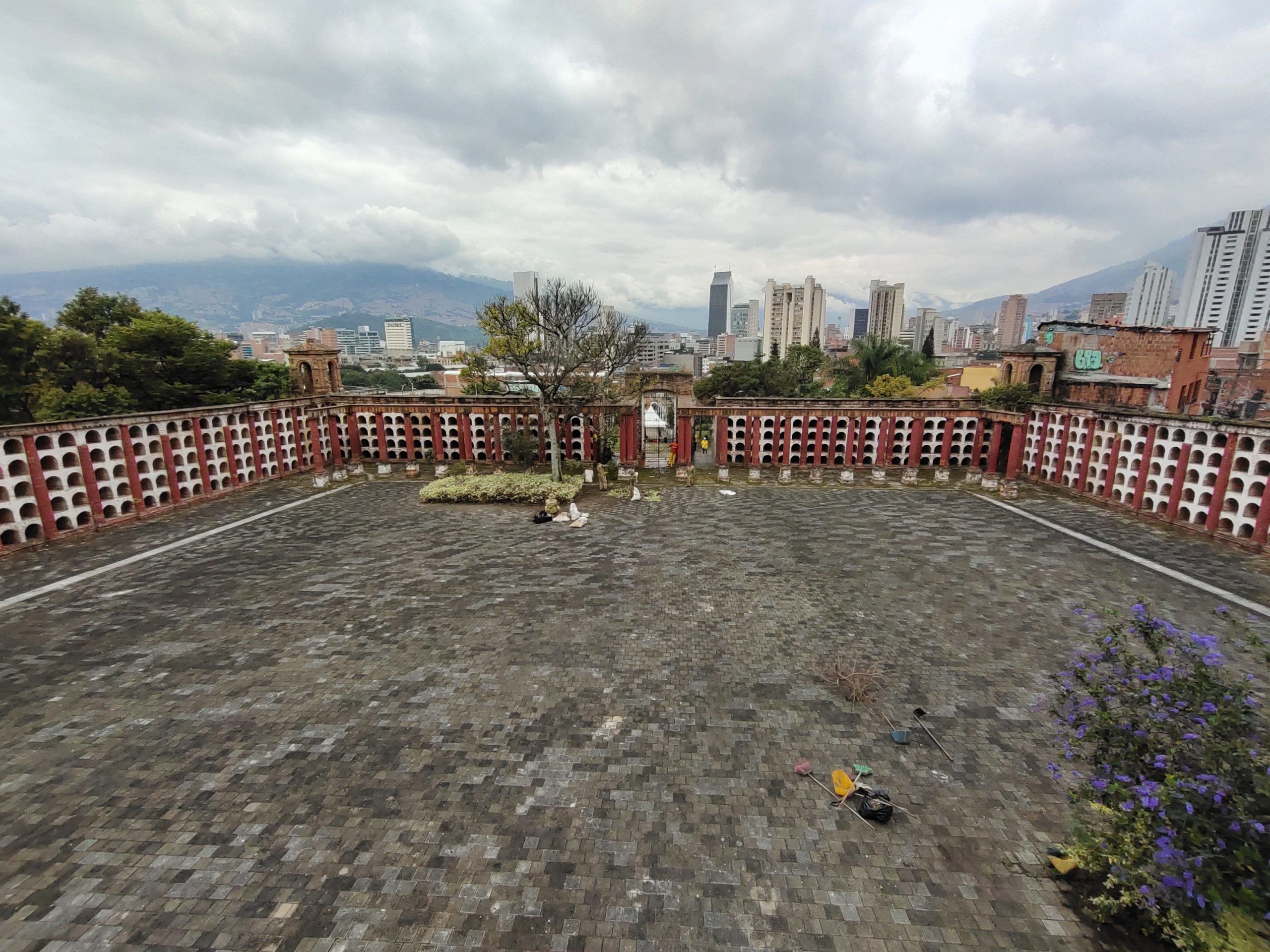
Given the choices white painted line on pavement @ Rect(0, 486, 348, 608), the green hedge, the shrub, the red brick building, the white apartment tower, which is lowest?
white painted line on pavement @ Rect(0, 486, 348, 608)

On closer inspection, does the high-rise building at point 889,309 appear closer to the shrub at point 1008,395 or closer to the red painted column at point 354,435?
the shrub at point 1008,395

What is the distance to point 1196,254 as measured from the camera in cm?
15450

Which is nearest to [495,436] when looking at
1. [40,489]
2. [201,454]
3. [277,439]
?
[277,439]

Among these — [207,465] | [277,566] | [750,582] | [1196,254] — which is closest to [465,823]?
[750,582]

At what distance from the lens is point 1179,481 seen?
18375 millimetres

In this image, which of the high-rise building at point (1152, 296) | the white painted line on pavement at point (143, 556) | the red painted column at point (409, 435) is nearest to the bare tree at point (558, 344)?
the red painted column at point (409, 435)

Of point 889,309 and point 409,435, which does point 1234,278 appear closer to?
point 889,309

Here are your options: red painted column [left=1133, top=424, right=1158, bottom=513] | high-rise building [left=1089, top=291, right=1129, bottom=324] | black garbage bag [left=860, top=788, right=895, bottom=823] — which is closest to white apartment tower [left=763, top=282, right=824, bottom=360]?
high-rise building [left=1089, top=291, right=1129, bottom=324]

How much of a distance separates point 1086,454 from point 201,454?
35689 mm

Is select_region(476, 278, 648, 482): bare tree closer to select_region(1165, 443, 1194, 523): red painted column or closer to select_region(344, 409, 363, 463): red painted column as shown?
select_region(344, 409, 363, 463): red painted column

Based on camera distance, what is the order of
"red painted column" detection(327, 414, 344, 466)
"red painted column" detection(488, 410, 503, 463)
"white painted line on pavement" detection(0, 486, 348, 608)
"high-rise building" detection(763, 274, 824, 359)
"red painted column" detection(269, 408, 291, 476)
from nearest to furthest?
"white painted line on pavement" detection(0, 486, 348, 608) < "red painted column" detection(269, 408, 291, 476) < "red painted column" detection(488, 410, 503, 463) < "red painted column" detection(327, 414, 344, 466) < "high-rise building" detection(763, 274, 824, 359)

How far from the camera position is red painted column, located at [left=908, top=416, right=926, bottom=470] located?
27.4 meters

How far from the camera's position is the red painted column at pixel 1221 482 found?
17031 millimetres

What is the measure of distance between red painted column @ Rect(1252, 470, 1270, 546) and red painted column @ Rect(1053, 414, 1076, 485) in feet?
23.6
